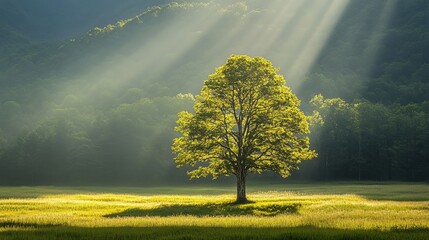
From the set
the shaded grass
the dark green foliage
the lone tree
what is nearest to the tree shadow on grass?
the lone tree

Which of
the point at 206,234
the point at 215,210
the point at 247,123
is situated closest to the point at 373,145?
the point at 247,123

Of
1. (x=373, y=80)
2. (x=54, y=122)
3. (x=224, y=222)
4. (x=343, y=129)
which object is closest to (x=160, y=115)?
(x=54, y=122)

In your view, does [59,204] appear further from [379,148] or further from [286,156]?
[379,148]

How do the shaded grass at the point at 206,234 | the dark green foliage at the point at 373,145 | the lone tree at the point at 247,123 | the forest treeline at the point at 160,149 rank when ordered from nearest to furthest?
the shaded grass at the point at 206,234, the lone tree at the point at 247,123, the dark green foliage at the point at 373,145, the forest treeline at the point at 160,149

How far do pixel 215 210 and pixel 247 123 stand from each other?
39.4ft

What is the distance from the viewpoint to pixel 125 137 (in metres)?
137

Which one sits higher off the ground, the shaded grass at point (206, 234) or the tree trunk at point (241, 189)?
the tree trunk at point (241, 189)

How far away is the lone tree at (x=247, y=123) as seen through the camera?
153ft

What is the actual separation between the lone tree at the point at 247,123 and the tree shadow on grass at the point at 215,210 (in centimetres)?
562

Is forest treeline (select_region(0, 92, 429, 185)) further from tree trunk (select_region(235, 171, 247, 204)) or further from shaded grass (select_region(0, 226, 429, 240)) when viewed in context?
shaded grass (select_region(0, 226, 429, 240))

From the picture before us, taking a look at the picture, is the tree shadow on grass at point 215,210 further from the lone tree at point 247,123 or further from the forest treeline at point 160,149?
the forest treeline at point 160,149

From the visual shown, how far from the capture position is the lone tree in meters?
46.8

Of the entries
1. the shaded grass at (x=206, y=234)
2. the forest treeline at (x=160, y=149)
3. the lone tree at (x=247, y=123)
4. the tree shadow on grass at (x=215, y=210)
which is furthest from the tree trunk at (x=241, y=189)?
the forest treeline at (x=160, y=149)

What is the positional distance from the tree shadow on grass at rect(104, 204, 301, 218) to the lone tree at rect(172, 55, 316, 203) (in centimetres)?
562
